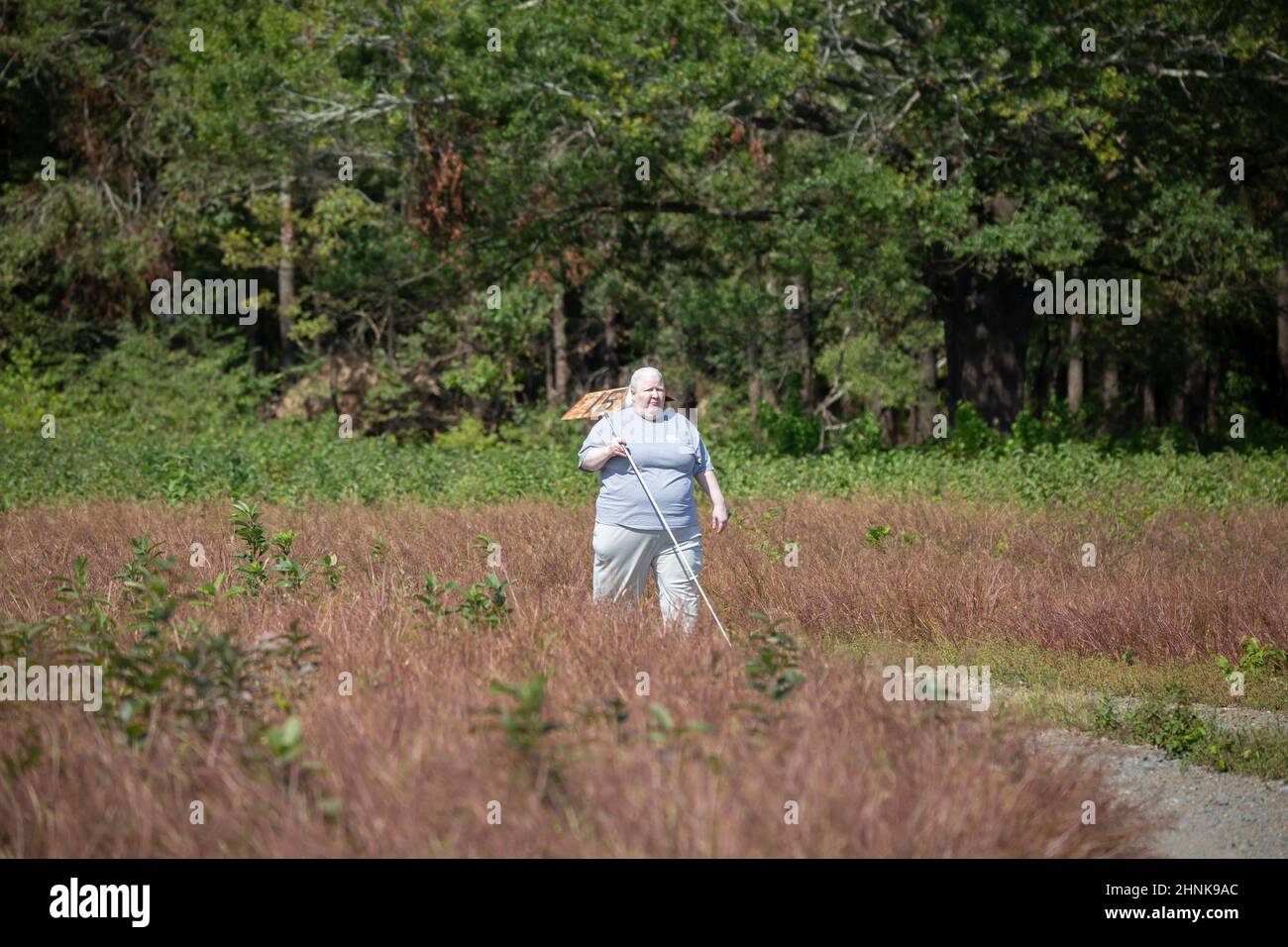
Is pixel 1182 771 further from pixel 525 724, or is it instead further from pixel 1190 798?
pixel 525 724

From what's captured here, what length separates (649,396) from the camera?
866 cm

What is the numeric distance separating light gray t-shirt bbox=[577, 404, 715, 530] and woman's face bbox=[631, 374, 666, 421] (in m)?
0.05

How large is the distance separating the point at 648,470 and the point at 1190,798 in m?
3.60

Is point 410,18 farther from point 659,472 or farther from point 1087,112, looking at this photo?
point 659,472

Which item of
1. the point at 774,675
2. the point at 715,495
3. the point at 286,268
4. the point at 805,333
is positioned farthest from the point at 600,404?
the point at 286,268

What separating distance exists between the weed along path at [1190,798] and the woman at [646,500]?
2393 millimetres

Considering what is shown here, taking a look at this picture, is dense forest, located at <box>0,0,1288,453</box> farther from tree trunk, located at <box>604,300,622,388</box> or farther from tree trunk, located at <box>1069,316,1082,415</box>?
tree trunk, located at <box>1069,316,1082,415</box>

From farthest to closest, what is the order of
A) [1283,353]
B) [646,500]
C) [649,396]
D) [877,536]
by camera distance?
[1283,353]
[877,536]
[649,396]
[646,500]

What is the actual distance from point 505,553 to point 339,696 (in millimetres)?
6020

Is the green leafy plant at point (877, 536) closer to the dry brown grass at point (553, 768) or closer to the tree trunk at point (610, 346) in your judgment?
the dry brown grass at point (553, 768)

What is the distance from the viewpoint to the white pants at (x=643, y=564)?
8547 mm

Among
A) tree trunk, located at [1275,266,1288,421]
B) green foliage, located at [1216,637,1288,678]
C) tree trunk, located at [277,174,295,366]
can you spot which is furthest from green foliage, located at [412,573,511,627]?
tree trunk, located at [277,174,295,366]
